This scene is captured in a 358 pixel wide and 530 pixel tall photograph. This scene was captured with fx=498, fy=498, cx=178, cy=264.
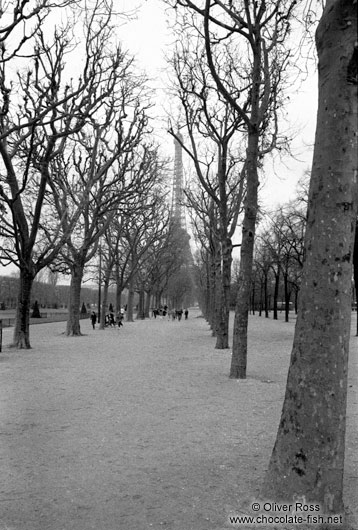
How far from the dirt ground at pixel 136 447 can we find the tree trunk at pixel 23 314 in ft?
19.5

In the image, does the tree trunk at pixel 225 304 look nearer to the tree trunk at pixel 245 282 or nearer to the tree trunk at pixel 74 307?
the tree trunk at pixel 245 282

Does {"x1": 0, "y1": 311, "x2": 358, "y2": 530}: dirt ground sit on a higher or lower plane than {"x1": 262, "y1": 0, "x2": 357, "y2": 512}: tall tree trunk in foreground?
lower

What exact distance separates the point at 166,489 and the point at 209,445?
144cm

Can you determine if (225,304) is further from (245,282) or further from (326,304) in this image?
(326,304)

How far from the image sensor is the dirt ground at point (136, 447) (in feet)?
12.4

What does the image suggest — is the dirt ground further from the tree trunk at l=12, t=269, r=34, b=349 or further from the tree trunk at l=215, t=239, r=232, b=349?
the tree trunk at l=12, t=269, r=34, b=349

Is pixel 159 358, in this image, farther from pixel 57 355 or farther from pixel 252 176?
pixel 252 176

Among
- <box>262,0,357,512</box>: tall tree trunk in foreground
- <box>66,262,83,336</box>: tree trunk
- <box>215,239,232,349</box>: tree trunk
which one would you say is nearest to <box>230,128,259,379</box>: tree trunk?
<box>215,239,232,349</box>: tree trunk

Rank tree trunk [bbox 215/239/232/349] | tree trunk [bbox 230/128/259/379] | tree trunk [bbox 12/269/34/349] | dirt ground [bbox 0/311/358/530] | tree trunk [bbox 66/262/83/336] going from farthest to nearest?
1. tree trunk [bbox 66/262/83/336]
2. tree trunk [bbox 12/269/34/349]
3. tree trunk [bbox 215/239/232/349]
4. tree trunk [bbox 230/128/259/379]
5. dirt ground [bbox 0/311/358/530]

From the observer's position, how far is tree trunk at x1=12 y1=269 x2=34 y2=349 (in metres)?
17.1

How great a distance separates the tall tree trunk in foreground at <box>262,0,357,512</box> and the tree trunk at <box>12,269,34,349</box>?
14.6m

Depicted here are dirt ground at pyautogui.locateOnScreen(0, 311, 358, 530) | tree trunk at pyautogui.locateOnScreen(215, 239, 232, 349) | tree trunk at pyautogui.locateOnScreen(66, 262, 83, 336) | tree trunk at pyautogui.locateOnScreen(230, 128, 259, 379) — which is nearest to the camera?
dirt ground at pyautogui.locateOnScreen(0, 311, 358, 530)

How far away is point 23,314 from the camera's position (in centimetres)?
1717

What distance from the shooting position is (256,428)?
6332 millimetres
